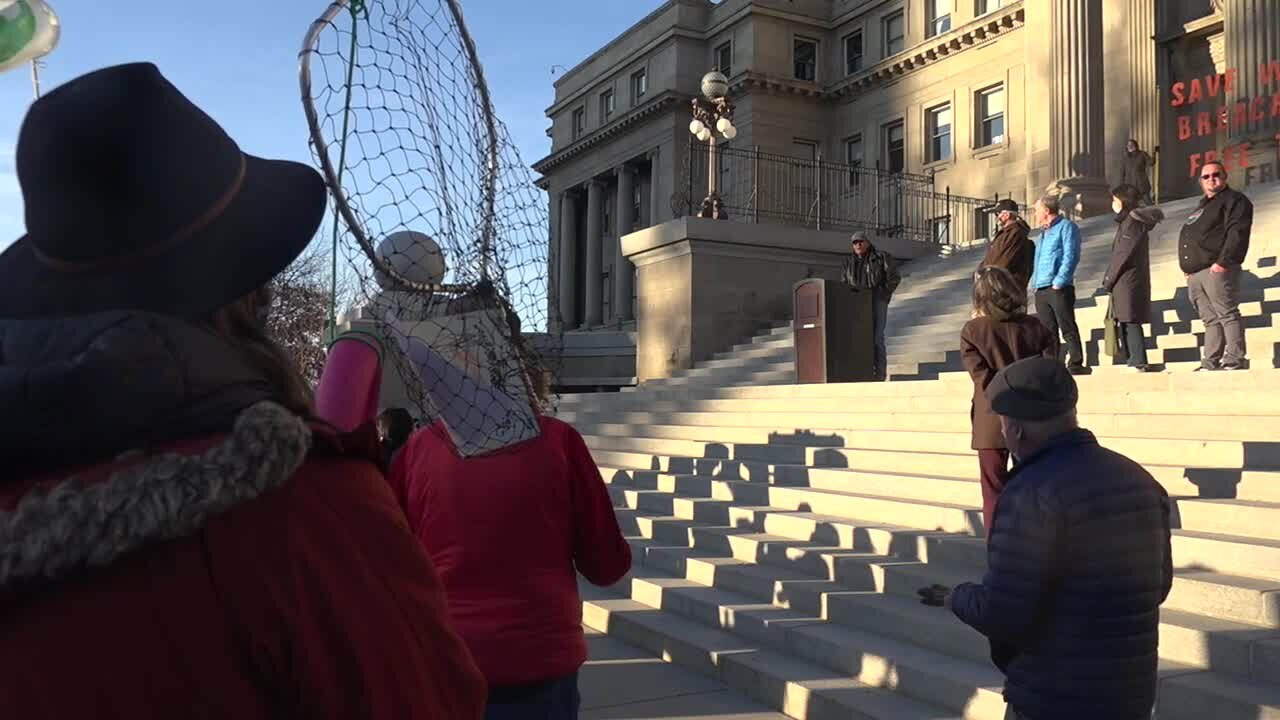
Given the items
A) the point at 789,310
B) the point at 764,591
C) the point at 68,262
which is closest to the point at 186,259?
the point at 68,262

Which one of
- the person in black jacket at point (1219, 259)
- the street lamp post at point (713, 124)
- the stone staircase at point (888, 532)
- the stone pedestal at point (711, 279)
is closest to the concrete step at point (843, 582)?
the stone staircase at point (888, 532)

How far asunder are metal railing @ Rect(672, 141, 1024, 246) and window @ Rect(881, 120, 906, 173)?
84.5 inches

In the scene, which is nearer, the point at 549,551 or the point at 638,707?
the point at 549,551

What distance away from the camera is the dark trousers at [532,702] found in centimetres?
269

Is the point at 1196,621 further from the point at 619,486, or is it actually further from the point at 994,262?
the point at 619,486

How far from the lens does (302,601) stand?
990mm

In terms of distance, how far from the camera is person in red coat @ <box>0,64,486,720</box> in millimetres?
931

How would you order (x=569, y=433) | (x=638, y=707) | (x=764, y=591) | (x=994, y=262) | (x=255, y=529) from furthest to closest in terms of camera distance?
(x=994, y=262) < (x=764, y=591) < (x=638, y=707) < (x=569, y=433) < (x=255, y=529)

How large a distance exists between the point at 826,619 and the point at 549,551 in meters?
3.66

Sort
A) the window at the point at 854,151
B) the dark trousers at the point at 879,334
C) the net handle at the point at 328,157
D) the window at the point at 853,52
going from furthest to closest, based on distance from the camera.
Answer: the window at the point at 853,52
the window at the point at 854,151
the dark trousers at the point at 879,334
the net handle at the point at 328,157

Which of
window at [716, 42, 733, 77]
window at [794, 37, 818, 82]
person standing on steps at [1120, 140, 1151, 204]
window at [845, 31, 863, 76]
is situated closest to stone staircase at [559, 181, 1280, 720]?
person standing on steps at [1120, 140, 1151, 204]

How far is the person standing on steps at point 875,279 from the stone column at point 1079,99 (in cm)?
1142

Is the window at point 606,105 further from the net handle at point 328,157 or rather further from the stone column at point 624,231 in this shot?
the net handle at point 328,157

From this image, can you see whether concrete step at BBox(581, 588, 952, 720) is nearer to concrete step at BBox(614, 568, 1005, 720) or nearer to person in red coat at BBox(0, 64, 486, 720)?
concrete step at BBox(614, 568, 1005, 720)
